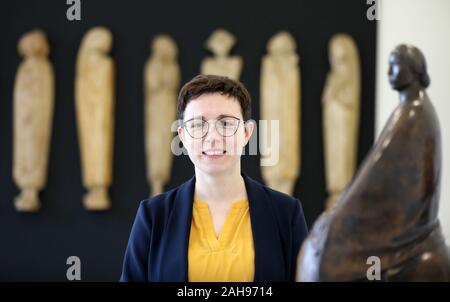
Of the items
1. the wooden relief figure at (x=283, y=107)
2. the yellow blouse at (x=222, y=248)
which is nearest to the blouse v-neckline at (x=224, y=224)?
the yellow blouse at (x=222, y=248)

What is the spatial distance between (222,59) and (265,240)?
7.08 ft

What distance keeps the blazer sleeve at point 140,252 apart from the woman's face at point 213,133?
0.19 m

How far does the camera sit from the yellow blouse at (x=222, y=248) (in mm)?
1039

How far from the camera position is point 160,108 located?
3.09 metres

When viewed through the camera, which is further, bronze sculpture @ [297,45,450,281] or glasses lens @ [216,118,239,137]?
glasses lens @ [216,118,239,137]

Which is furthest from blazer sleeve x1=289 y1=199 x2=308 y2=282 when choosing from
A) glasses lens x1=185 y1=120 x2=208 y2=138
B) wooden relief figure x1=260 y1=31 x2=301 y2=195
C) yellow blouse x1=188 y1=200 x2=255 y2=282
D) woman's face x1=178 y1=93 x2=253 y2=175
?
wooden relief figure x1=260 y1=31 x2=301 y2=195

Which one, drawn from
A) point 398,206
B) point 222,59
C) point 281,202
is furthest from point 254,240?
point 222,59

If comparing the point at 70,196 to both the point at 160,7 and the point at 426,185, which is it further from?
the point at 426,185

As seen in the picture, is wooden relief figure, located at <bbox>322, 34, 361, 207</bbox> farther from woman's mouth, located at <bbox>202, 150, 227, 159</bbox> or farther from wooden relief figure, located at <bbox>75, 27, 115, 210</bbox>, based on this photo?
woman's mouth, located at <bbox>202, 150, 227, 159</bbox>

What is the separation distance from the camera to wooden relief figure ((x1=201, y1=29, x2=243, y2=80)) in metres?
3.10

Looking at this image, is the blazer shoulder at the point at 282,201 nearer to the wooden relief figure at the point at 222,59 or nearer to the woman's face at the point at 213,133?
the woman's face at the point at 213,133

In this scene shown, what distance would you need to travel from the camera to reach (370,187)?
80 cm
